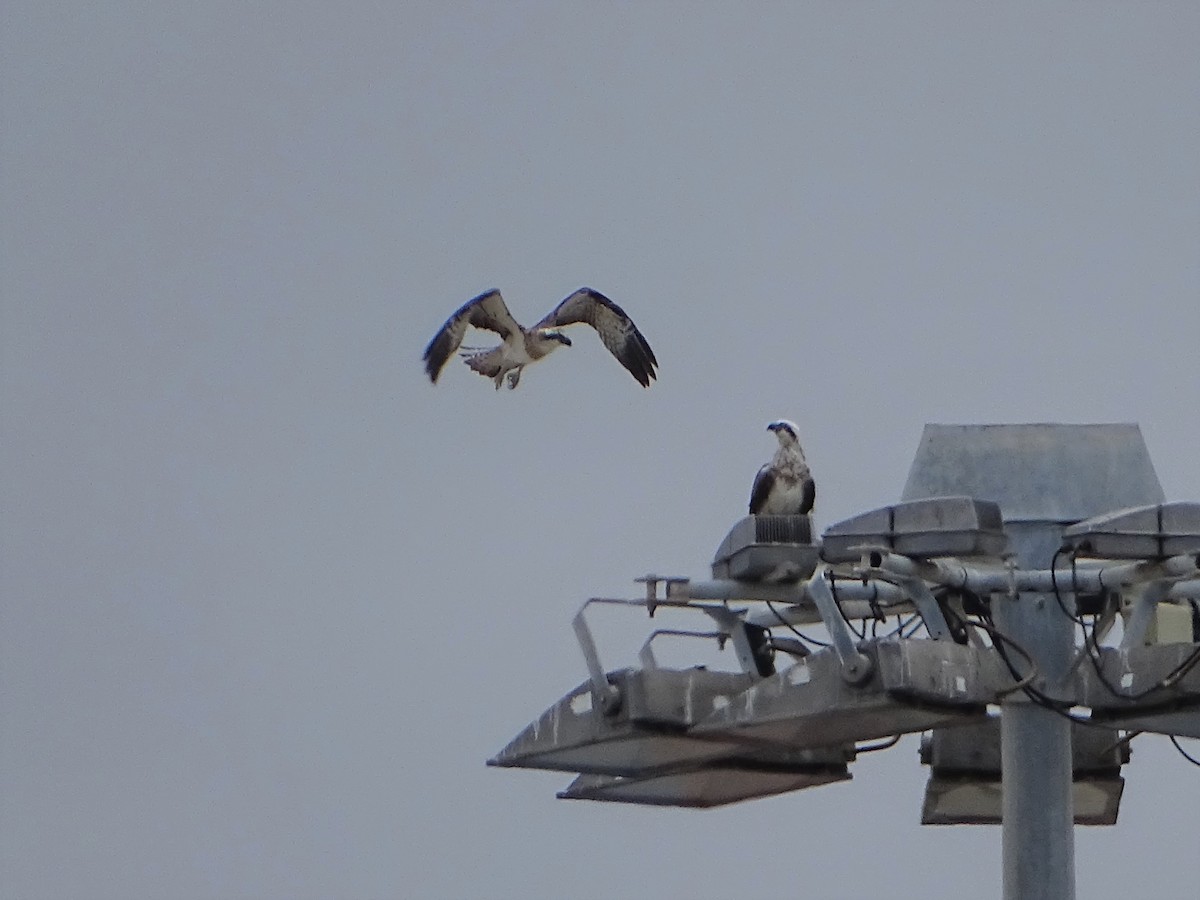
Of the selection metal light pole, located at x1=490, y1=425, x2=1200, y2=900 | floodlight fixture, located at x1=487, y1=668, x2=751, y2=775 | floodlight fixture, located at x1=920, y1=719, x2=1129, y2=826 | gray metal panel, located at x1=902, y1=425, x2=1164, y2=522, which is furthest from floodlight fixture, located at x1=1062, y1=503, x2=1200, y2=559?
floodlight fixture, located at x1=920, y1=719, x2=1129, y2=826

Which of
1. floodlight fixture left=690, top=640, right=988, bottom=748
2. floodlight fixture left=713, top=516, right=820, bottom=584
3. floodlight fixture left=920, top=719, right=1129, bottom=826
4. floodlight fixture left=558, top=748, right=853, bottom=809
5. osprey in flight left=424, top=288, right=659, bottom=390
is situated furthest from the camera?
osprey in flight left=424, top=288, right=659, bottom=390

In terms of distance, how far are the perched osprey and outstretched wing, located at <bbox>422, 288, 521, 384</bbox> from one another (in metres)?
4.70

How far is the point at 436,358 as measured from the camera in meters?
27.2

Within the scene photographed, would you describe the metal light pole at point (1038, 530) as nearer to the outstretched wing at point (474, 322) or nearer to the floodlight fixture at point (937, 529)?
the floodlight fixture at point (937, 529)

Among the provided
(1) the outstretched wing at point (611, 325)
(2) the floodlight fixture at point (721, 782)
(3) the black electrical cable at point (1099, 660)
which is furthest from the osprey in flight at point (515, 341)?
(3) the black electrical cable at point (1099, 660)

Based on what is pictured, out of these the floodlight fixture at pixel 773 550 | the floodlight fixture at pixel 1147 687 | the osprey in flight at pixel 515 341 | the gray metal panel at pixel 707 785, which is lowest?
the gray metal panel at pixel 707 785

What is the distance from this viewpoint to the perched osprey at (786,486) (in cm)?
2288

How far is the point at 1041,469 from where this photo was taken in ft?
73.9

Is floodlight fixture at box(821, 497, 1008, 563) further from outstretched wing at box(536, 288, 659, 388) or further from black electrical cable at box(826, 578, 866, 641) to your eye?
outstretched wing at box(536, 288, 659, 388)

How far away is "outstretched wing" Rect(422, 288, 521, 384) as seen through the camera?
27.3 meters

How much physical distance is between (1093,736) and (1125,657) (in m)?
3.21

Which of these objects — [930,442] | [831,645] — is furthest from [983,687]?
[930,442]

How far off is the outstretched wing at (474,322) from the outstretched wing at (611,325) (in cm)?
26

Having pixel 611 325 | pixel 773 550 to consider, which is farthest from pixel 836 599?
pixel 611 325
